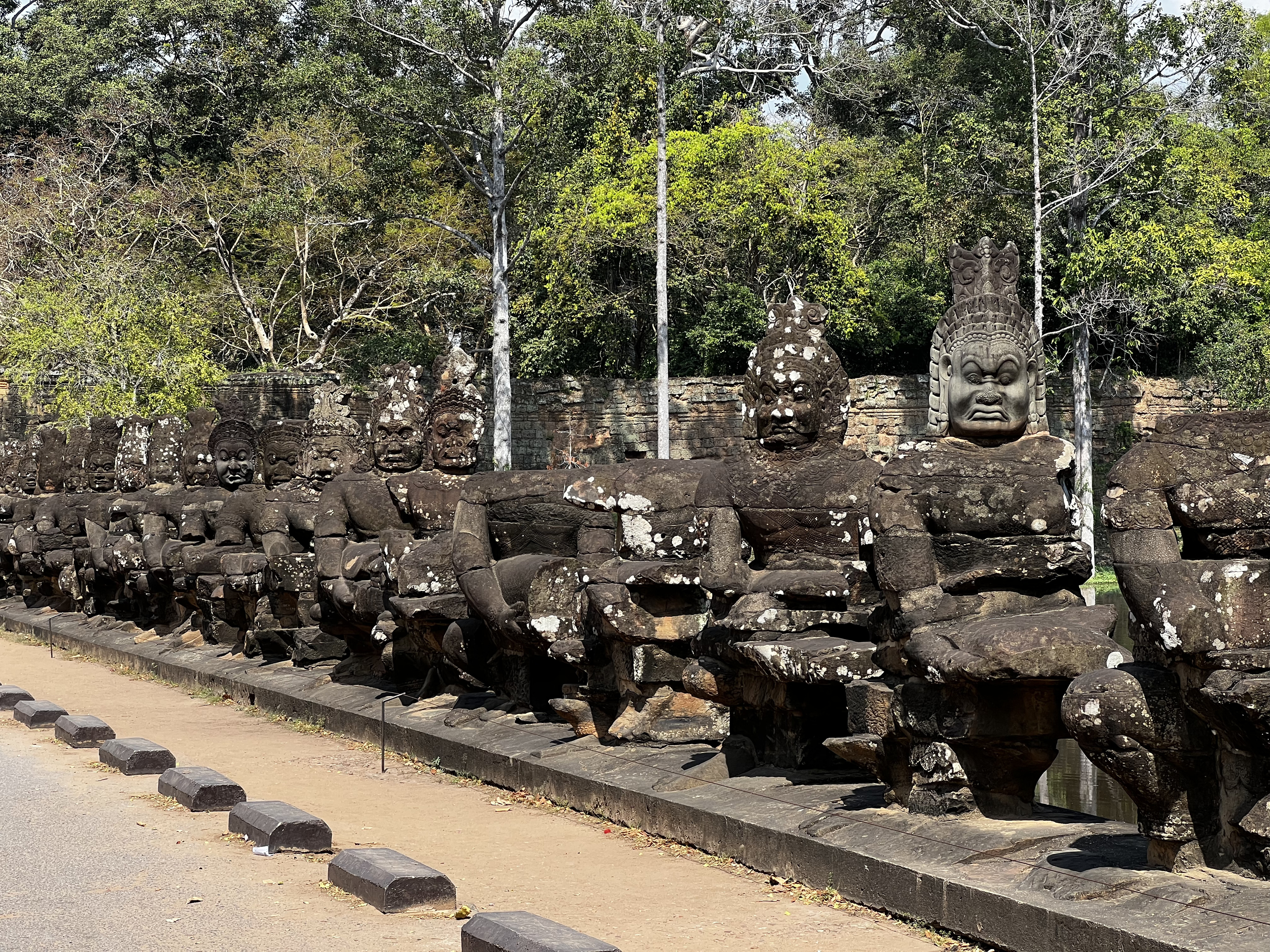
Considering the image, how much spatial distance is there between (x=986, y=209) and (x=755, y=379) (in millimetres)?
21205

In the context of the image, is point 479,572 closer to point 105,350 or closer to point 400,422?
point 400,422

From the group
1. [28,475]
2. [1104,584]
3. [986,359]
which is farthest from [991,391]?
[1104,584]

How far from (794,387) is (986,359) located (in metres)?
1.24

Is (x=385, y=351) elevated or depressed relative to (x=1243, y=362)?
elevated

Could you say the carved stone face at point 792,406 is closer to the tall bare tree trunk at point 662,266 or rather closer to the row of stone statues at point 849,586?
the row of stone statues at point 849,586

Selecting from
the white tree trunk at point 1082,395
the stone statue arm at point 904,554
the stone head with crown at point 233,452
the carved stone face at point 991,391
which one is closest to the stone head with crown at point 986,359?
the carved stone face at point 991,391

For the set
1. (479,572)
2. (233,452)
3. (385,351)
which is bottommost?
(479,572)

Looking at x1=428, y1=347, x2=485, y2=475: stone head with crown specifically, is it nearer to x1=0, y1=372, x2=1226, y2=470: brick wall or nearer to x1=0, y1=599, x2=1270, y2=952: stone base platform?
x1=0, y1=599, x2=1270, y2=952: stone base platform

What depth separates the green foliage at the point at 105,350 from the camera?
25891 mm

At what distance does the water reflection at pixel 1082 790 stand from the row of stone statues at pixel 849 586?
189cm

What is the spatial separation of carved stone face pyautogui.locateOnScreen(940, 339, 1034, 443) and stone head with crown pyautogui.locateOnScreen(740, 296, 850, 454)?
1.04 m

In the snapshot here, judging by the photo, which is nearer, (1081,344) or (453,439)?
(453,439)

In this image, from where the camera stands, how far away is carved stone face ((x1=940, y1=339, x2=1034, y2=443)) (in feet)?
19.2

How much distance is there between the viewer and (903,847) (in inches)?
205
